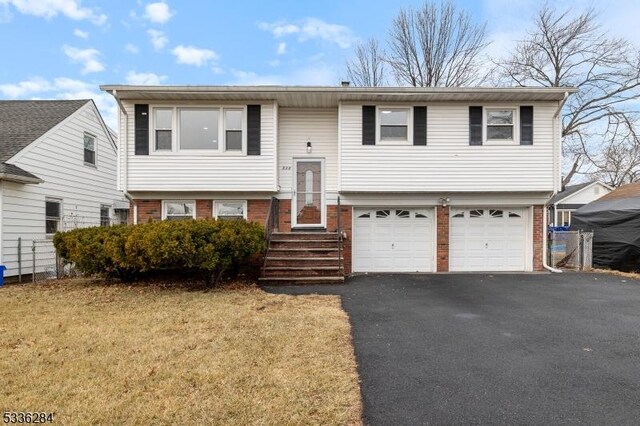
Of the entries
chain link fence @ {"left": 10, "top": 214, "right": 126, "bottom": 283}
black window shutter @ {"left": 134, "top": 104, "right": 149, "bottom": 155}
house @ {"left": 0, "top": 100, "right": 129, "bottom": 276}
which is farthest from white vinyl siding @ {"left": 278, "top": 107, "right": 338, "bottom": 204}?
house @ {"left": 0, "top": 100, "right": 129, "bottom": 276}

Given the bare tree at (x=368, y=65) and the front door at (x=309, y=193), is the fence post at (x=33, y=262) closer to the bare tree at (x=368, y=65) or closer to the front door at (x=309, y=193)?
the front door at (x=309, y=193)

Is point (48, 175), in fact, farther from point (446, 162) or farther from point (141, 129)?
point (446, 162)


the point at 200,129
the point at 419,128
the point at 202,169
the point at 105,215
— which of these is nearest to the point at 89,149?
the point at 105,215

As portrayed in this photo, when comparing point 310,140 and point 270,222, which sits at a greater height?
point 310,140

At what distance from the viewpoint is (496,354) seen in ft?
14.9

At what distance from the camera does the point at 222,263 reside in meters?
8.34

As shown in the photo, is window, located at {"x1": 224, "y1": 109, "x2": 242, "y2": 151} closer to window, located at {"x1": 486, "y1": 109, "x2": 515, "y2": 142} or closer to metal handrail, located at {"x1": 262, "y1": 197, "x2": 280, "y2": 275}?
metal handrail, located at {"x1": 262, "y1": 197, "x2": 280, "y2": 275}

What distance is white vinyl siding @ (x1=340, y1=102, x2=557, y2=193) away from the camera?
1077cm

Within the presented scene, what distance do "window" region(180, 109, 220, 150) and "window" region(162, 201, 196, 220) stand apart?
66.7 inches

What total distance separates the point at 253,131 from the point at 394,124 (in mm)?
4101

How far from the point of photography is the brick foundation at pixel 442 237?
1123cm

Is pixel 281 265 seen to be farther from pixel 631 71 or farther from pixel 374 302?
pixel 631 71

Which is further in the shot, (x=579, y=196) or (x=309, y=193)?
(x=579, y=196)

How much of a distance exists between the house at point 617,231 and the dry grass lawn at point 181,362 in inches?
419
